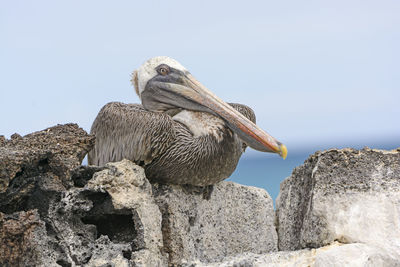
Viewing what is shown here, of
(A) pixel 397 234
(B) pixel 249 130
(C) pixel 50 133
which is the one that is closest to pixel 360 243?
(A) pixel 397 234

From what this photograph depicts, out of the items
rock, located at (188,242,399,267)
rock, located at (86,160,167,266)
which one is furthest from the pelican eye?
rock, located at (188,242,399,267)

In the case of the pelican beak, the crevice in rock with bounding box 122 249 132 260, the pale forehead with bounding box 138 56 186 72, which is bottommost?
the crevice in rock with bounding box 122 249 132 260

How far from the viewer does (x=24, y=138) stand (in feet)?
21.6

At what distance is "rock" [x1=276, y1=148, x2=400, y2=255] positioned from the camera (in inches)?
253

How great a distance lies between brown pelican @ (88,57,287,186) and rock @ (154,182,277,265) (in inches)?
9.3

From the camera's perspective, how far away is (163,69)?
7.47 m

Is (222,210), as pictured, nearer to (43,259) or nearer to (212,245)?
(212,245)

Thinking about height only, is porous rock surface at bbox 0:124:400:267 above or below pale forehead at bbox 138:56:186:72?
below

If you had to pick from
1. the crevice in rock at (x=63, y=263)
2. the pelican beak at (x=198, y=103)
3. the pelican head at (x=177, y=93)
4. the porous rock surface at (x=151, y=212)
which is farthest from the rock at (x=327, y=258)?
the crevice in rock at (x=63, y=263)

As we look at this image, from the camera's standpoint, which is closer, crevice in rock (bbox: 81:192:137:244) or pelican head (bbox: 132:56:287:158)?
crevice in rock (bbox: 81:192:137:244)

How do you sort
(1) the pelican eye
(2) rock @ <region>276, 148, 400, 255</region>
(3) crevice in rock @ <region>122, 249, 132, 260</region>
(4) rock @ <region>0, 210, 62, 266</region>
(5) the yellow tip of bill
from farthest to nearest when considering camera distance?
1. (1) the pelican eye
2. (5) the yellow tip of bill
3. (2) rock @ <region>276, 148, 400, 255</region>
4. (3) crevice in rock @ <region>122, 249, 132, 260</region>
5. (4) rock @ <region>0, 210, 62, 266</region>

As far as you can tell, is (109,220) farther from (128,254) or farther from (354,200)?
(354,200)

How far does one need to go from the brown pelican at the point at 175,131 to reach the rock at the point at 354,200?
63cm

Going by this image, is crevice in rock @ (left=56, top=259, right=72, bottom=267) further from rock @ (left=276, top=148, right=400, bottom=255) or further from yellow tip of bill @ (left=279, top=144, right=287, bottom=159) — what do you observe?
yellow tip of bill @ (left=279, top=144, right=287, bottom=159)
